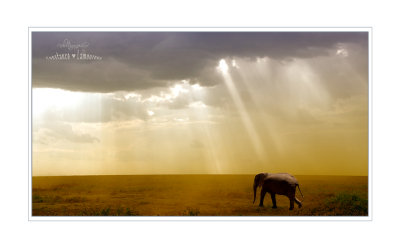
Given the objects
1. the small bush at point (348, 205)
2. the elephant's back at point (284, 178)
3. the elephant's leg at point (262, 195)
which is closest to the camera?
the small bush at point (348, 205)

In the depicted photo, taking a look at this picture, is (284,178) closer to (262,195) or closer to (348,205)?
(262,195)

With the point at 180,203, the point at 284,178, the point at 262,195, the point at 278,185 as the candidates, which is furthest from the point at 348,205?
the point at 180,203

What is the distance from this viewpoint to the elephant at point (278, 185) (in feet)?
51.5

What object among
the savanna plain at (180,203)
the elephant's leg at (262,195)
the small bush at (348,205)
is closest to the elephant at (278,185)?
the elephant's leg at (262,195)

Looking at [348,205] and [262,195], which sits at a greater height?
[262,195]

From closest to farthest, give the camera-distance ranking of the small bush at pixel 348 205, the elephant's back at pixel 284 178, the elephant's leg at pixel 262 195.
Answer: the small bush at pixel 348 205 → the elephant's back at pixel 284 178 → the elephant's leg at pixel 262 195

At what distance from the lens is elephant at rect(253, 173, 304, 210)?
1571cm

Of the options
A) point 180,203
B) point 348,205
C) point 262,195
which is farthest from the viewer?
point 180,203

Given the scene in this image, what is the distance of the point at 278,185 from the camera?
52.2 feet

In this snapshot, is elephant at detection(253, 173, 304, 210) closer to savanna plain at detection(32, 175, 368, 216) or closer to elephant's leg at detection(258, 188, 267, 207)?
elephant's leg at detection(258, 188, 267, 207)

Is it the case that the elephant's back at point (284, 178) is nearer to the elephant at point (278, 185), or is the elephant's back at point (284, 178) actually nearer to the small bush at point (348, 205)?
the elephant at point (278, 185)

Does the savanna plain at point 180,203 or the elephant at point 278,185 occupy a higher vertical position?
the elephant at point 278,185
